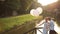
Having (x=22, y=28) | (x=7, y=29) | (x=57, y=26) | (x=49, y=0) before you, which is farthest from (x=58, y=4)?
(x=7, y=29)

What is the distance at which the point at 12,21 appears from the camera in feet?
10.1

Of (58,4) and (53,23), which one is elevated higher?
(58,4)

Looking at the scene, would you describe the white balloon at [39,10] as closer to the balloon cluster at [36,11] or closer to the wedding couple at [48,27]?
the balloon cluster at [36,11]

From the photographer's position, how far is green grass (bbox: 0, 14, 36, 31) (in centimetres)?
301

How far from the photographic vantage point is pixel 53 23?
9.99 feet

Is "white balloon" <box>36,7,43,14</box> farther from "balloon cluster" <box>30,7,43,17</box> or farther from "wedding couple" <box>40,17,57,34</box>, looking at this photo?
"wedding couple" <box>40,17,57,34</box>

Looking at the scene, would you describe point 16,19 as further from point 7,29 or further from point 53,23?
point 53,23

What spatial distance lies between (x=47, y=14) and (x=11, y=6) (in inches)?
25.8

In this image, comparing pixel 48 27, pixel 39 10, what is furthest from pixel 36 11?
pixel 48 27

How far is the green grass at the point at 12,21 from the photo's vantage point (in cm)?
301

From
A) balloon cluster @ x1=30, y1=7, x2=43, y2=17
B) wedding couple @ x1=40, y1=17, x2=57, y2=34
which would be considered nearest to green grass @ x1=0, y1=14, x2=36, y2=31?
balloon cluster @ x1=30, y1=7, x2=43, y2=17

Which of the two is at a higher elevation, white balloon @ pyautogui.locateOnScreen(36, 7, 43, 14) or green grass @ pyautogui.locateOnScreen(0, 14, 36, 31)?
white balloon @ pyautogui.locateOnScreen(36, 7, 43, 14)

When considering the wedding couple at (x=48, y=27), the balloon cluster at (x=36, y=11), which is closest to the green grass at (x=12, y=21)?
the balloon cluster at (x=36, y=11)

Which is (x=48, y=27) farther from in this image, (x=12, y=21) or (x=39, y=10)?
(x=12, y=21)
